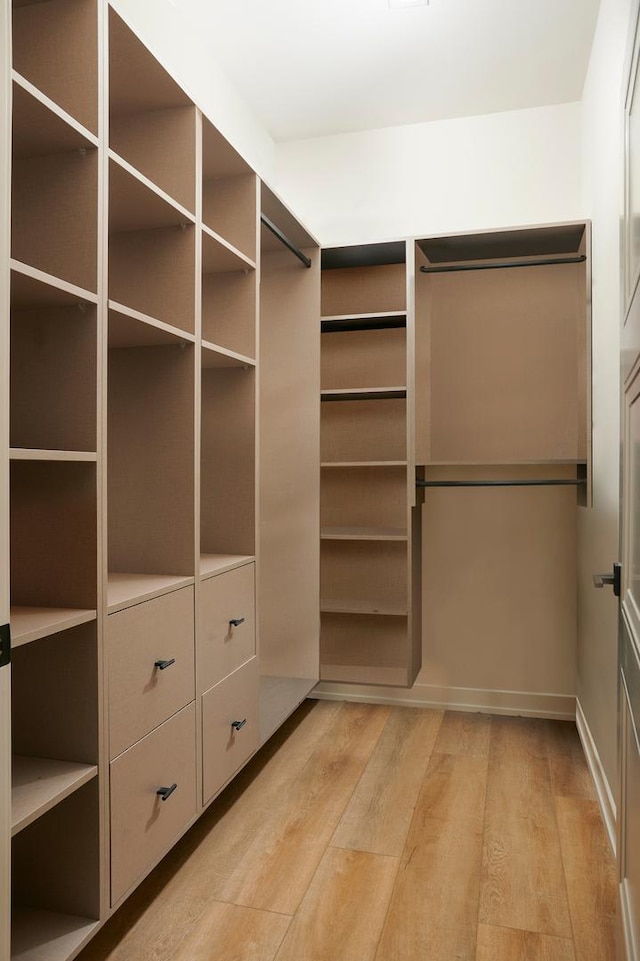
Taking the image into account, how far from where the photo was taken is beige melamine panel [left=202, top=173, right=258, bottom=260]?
2.39m

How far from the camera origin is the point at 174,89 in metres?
1.90

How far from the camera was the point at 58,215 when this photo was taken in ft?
5.04

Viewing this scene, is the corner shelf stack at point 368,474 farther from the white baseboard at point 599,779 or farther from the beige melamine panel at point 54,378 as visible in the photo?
the beige melamine panel at point 54,378

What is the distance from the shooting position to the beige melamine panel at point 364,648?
10.4 feet

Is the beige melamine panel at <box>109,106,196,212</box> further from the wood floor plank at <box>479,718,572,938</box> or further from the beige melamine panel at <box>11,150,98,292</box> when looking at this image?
the wood floor plank at <box>479,718,572,938</box>

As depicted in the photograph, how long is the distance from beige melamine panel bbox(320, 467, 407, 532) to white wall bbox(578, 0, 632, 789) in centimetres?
83

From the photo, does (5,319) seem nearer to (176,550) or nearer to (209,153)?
(176,550)

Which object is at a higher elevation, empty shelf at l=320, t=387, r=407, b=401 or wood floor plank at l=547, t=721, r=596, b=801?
empty shelf at l=320, t=387, r=407, b=401

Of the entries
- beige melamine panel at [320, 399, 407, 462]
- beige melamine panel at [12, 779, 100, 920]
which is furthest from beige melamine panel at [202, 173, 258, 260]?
beige melamine panel at [12, 779, 100, 920]

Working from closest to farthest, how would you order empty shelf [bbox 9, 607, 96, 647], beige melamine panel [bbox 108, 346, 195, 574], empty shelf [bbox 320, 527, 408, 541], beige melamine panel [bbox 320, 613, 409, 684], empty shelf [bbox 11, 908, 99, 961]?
1. empty shelf [bbox 9, 607, 96, 647]
2. empty shelf [bbox 11, 908, 99, 961]
3. beige melamine panel [bbox 108, 346, 195, 574]
4. empty shelf [bbox 320, 527, 408, 541]
5. beige melamine panel [bbox 320, 613, 409, 684]

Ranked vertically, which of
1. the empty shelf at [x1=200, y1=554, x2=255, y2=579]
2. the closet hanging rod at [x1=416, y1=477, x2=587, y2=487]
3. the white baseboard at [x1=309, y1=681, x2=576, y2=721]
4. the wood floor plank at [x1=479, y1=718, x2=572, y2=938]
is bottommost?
the wood floor plank at [x1=479, y1=718, x2=572, y2=938]

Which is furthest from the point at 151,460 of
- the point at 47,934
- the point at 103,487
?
the point at 47,934

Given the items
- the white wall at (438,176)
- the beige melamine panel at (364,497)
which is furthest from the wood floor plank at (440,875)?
the white wall at (438,176)

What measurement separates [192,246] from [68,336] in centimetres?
62
